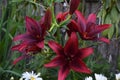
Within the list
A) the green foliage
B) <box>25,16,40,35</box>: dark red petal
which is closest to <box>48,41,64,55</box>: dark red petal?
<box>25,16,40,35</box>: dark red petal

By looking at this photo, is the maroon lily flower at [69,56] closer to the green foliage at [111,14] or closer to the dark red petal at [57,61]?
the dark red petal at [57,61]

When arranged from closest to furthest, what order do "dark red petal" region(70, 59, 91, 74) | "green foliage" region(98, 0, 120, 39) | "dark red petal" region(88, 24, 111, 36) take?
"dark red petal" region(70, 59, 91, 74) → "dark red petal" region(88, 24, 111, 36) → "green foliage" region(98, 0, 120, 39)

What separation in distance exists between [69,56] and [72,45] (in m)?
0.05

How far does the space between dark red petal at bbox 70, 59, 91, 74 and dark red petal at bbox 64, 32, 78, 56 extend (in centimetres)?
5

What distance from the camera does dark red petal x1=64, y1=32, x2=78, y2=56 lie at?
1.47 m

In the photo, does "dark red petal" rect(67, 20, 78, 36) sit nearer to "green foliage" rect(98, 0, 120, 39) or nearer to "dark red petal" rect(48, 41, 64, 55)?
"dark red petal" rect(48, 41, 64, 55)

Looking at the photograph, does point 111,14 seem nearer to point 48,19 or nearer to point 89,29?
point 89,29

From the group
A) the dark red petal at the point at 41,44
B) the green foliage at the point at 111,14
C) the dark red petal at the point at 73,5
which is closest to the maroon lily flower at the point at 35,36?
the dark red petal at the point at 41,44

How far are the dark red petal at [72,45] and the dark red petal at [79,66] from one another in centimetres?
5

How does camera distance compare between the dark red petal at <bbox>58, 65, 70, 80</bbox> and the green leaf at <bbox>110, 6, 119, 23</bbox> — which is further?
the green leaf at <bbox>110, 6, 119, 23</bbox>

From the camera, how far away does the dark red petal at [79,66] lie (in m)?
1.44

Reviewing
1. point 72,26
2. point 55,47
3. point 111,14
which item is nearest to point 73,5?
point 72,26

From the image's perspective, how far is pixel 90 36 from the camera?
1541 mm

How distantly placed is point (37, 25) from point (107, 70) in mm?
779
